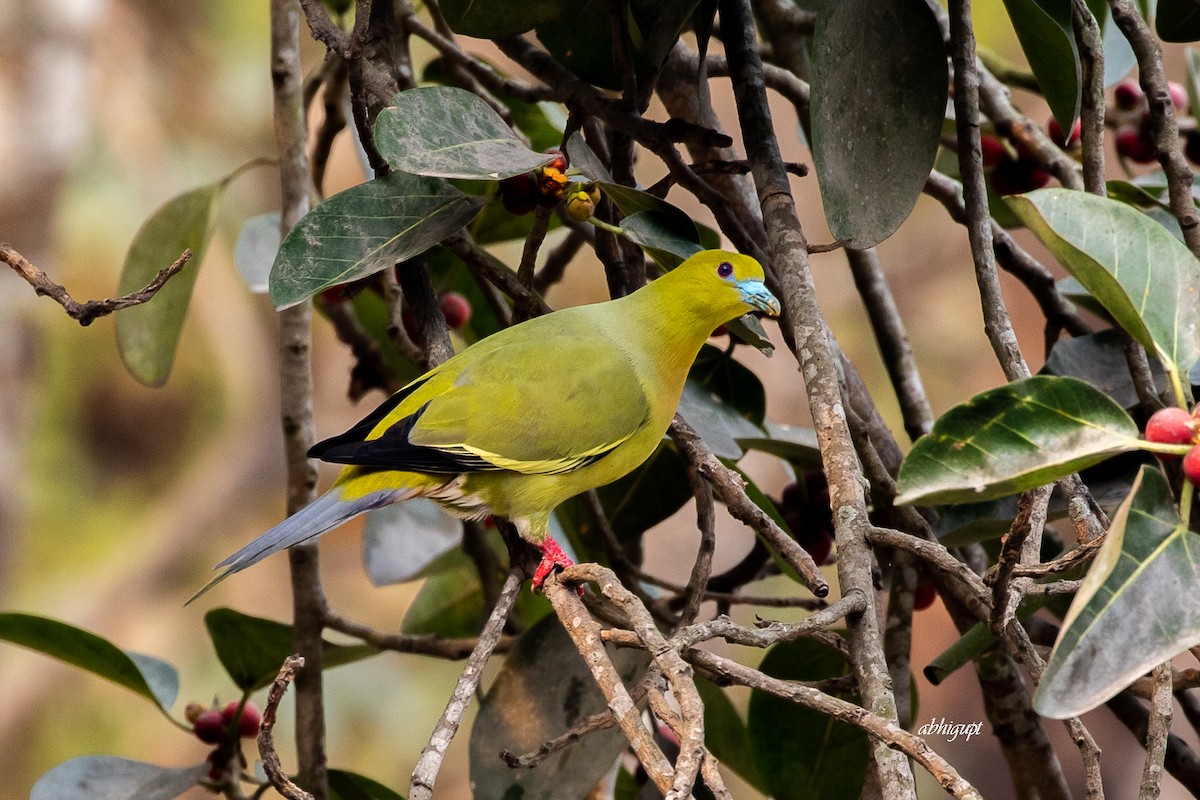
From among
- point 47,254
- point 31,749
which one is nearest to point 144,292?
point 47,254

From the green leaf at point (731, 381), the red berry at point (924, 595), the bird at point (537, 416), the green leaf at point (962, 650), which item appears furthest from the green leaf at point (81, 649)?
the red berry at point (924, 595)

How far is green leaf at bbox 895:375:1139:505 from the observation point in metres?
0.80

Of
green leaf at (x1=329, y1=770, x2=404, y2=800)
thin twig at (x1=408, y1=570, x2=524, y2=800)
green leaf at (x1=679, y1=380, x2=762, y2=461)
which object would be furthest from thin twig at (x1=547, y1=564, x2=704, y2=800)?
green leaf at (x1=329, y1=770, x2=404, y2=800)

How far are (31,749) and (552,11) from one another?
467cm

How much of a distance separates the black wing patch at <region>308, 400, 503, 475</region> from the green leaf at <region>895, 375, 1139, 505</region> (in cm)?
71

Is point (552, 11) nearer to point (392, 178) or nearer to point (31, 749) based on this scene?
point (392, 178)

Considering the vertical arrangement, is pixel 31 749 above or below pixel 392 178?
below

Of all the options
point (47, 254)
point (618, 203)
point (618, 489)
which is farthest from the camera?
point (47, 254)

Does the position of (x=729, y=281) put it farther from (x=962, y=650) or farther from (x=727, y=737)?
(x=727, y=737)

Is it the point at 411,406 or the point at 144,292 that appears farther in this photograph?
the point at 411,406

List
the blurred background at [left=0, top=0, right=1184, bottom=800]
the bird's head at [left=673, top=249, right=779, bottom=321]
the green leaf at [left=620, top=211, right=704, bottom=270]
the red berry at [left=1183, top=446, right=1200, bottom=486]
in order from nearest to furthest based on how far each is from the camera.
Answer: the red berry at [left=1183, top=446, right=1200, bottom=486], the green leaf at [left=620, top=211, right=704, bottom=270], the bird's head at [left=673, top=249, right=779, bottom=321], the blurred background at [left=0, top=0, right=1184, bottom=800]

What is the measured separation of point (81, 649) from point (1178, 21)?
6.05ft

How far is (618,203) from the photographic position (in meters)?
1.32

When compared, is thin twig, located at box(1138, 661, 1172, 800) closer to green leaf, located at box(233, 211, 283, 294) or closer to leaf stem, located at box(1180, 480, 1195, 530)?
leaf stem, located at box(1180, 480, 1195, 530)
